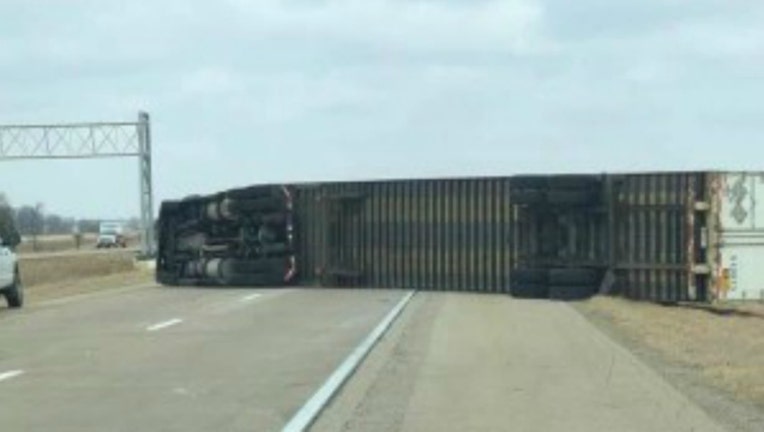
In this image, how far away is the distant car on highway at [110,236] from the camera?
436 feet

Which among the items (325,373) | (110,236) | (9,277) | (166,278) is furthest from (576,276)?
(110,236)

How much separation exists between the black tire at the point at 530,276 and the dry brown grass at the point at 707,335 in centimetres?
189

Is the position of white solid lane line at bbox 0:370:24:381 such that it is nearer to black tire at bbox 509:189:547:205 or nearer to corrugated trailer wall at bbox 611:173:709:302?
corrugated trailer wall at bbox 611:173:709:302

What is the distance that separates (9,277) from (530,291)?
446 inches

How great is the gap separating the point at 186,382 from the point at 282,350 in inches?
150

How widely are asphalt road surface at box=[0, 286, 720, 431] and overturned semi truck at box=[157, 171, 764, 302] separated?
2.75 metres

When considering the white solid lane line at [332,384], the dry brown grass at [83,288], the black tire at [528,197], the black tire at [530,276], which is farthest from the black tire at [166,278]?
the white solid lane line at [332,384]

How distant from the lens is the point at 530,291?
101 feet

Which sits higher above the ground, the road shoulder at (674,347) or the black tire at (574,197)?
the black tire at (574,197)

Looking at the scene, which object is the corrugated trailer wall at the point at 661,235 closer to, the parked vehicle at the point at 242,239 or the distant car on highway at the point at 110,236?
the parked vehicle at the point at 242,239

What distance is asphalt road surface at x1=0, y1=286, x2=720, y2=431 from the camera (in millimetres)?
11805

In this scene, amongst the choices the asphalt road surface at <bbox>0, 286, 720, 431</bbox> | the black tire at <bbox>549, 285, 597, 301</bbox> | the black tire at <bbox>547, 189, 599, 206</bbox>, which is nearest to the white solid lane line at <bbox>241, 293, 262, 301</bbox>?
the asphalt road surface at <bbox>0, 286, 720, 431</bbox>

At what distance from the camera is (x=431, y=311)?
26.1m

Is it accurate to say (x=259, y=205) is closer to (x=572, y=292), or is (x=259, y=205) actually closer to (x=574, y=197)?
(x=574, y=197)
